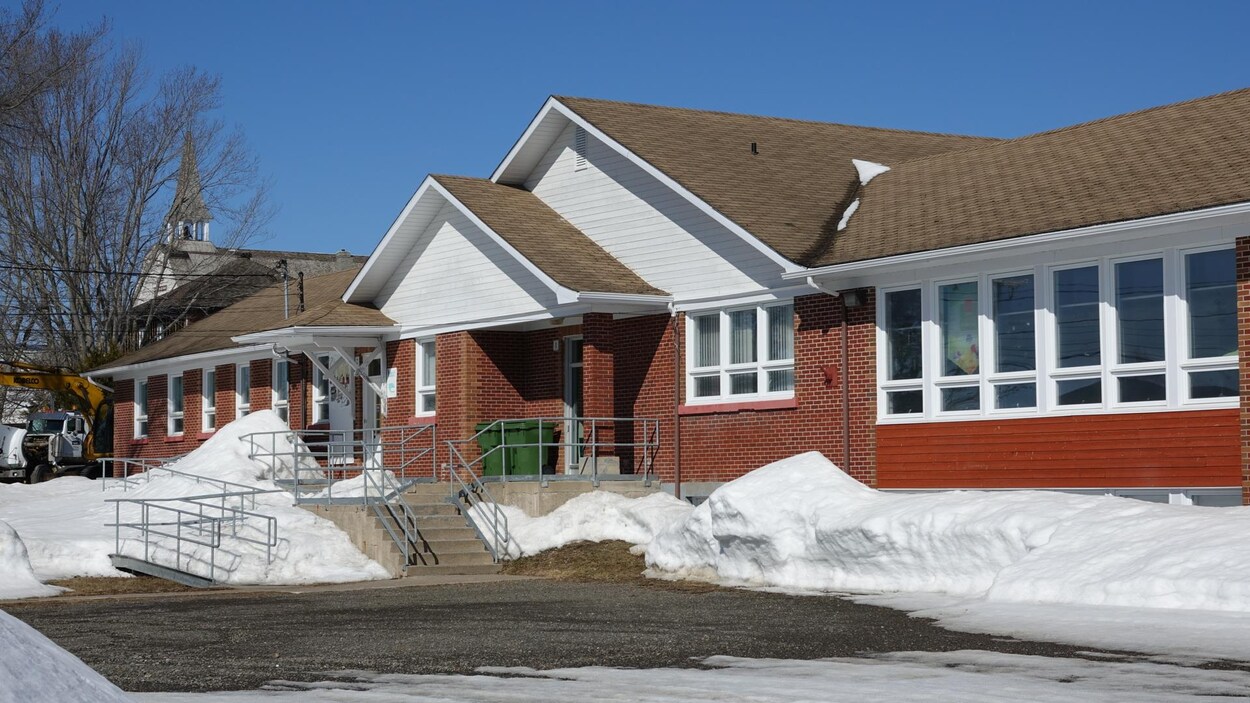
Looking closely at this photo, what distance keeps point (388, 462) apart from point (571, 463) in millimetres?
4431

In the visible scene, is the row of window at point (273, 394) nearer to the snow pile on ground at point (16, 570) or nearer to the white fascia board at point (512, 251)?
the white fascia board at point (512, 251)

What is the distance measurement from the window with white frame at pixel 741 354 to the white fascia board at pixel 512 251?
2.00 metres

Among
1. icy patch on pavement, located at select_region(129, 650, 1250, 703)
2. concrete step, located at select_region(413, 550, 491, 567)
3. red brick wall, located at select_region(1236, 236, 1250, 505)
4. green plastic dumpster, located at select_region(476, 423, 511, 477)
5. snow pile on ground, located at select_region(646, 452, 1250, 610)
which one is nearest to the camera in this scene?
icy patch on pavement, located at select_region(129, 650, 1250, 703)

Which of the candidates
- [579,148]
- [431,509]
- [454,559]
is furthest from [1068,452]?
[579,148]

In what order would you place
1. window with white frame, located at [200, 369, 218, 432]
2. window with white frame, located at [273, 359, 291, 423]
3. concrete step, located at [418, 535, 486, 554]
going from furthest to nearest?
1. window with white frame, located at [200, 369, 218, 432]
2. window with white frame, located at [273, 359, 291, 423]
3. concrete step, located at [418, 535, 486, 554]

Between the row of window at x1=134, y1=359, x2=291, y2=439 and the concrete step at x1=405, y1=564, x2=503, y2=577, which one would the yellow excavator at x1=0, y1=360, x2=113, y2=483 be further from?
the concrete step at x1=405, y1=564, x2=503, y2=577

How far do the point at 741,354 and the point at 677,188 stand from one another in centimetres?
267

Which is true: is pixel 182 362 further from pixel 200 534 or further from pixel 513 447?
pixel 200 534

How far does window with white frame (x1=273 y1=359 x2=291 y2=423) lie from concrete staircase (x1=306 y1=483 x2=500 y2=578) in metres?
10.4

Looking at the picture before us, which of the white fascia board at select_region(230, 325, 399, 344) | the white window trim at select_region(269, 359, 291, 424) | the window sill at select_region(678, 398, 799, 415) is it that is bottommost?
the window sill at select_region(678, 398, 799, 415)

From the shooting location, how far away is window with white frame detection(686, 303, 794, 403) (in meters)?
22.3

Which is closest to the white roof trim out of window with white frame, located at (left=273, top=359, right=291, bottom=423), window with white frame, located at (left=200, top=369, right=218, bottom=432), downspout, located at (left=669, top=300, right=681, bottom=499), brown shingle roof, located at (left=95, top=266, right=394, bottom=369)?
downspout, located at (left=669, top=300, right=681, bottom=499)

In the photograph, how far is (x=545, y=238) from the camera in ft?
82.8

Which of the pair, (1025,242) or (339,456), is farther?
(339,456)
